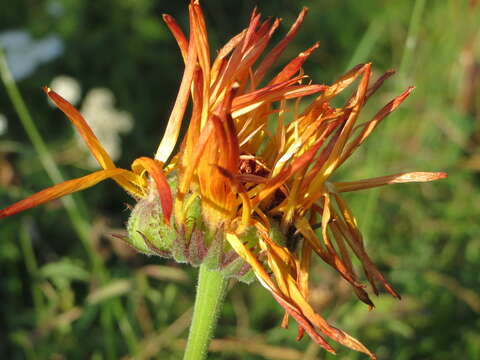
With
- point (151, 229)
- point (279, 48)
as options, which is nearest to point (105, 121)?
point (279, 48)

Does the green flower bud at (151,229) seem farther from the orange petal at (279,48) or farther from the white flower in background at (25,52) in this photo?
the white flower in background at (25,52)

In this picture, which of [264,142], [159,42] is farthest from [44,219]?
[264,142]

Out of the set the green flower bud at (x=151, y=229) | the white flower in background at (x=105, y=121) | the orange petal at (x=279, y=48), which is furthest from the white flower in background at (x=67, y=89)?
the green flower bud at (x=151, y=229)

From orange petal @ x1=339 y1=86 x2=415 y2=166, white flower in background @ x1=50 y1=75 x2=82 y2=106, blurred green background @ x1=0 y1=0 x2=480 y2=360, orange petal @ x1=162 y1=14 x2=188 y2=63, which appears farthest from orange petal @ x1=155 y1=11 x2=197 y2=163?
white flower in background @ x1=50 y1=75 x2=82 y2=106

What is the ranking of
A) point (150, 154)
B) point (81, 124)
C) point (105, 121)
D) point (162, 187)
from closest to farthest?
point (162, 187), point (81, 124), point (105, 121), point (150, 154)

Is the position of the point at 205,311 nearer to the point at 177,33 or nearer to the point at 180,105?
the point at 180,105

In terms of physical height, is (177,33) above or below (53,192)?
above
